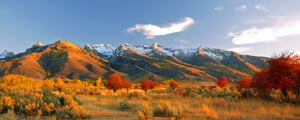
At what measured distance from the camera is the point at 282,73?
49.1ft

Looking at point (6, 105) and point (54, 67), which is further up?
point (54, 67)

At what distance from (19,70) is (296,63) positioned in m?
129

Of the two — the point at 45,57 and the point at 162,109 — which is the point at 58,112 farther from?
the point at 45,57

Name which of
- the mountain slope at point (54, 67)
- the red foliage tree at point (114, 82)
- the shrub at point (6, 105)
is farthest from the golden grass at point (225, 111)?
the mountain slope at point (54, 67)

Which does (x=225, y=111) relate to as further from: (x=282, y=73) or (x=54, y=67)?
(x=54, y=67)

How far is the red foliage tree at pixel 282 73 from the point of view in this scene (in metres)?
14.3

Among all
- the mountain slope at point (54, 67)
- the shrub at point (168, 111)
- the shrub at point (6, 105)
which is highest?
the mountain slope at point (54, 67)

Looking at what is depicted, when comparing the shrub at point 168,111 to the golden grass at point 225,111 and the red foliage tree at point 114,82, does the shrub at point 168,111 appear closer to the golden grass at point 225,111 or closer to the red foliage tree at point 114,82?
the golden grass at point 225,111

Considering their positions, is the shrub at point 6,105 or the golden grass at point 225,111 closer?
the golden grass at point 225,111

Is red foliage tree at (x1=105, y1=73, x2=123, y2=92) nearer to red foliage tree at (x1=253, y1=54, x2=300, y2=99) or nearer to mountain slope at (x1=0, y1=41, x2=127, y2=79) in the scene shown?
red foliage tree at (x1=253, y1=54, x2=300, y2=99)

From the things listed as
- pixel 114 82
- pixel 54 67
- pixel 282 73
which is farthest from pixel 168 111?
pixel 54 67

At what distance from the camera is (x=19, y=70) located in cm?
11169

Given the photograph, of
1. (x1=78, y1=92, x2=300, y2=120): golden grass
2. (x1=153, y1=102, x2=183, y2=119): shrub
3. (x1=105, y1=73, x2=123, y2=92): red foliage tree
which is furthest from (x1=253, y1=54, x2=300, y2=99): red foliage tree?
(x1=105, y1=73, x2=123, y2=92): red foliage tree

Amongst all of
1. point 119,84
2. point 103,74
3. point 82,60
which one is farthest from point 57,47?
point 119,84
